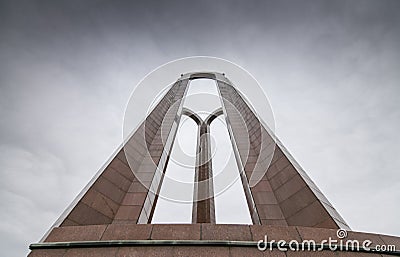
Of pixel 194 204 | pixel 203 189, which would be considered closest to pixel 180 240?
pixel 194 204

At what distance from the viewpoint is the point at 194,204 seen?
15766mm

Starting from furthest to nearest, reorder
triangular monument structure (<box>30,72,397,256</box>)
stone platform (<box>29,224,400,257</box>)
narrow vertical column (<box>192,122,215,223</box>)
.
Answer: narrow vertical column (<box>192,122,215,223</box>) < triangular monument structure (<box>30,72,397,256</box>) < stone platform (<box>29,224,400,257</box>)

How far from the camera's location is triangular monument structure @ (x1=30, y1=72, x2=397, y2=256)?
4.00 metres

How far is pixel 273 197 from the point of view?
316 inches

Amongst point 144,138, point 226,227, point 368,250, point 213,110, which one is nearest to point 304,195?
point 368,250

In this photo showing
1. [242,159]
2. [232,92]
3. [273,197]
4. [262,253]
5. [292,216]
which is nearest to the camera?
[262,253]

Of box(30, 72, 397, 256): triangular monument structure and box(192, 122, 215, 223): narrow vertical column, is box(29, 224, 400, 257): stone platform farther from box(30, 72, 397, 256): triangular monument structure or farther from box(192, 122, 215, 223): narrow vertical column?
box(192, 122, 215, 223): narrow vertical column

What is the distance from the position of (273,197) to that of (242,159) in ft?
8.66

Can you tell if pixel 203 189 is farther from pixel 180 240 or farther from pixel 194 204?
pixel 180 240

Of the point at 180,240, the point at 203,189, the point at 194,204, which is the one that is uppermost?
the point at 203,189

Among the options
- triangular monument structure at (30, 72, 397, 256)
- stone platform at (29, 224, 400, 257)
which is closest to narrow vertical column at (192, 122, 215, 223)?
triangular monument structure at (30, 72, 397, 256)

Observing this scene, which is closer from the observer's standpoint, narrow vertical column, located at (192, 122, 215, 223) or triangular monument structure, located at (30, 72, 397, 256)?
triangular monument structure, located at (30, 72, 397, 256)

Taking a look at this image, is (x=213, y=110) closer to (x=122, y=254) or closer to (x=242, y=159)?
A: (x=242, y=159)

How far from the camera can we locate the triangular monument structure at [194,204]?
400 cm
